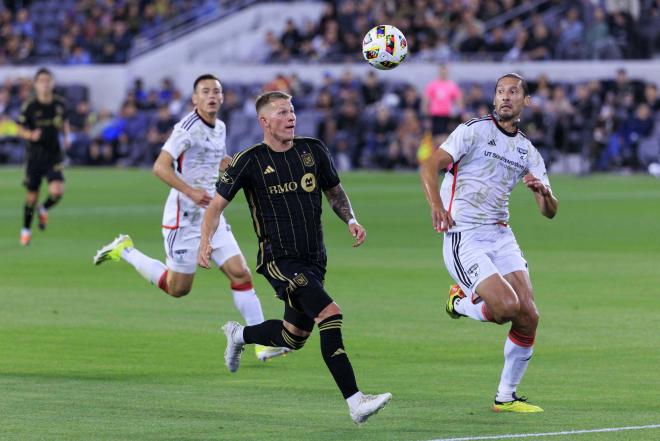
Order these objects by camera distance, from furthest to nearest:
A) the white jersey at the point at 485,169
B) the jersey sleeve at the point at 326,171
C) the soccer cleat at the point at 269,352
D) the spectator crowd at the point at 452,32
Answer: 1. the spectator crowd at the point at 452,32
2. the soccer cleat at the point at 269,352
3. the white jersey at the point at 485,169
4. the jersey sleeve at the point at 326,171

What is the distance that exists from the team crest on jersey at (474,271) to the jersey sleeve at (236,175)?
1659 millimetres

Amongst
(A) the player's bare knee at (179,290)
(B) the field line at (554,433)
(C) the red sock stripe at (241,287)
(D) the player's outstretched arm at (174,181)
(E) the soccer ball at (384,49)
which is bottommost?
(B) the field line at (554,433)

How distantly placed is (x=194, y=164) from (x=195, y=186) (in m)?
0.19

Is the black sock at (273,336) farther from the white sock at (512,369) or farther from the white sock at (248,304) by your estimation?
the white sock at (248,304)

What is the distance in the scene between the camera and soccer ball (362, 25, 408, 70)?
1445 cm

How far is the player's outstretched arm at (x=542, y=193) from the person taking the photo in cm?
1043

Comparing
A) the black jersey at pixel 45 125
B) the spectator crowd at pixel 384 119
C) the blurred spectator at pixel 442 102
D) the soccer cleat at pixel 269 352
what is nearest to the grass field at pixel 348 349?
the soccer cleat at pixel 269 352

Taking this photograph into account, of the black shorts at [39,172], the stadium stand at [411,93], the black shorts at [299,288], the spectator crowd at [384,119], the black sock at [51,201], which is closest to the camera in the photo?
the black shorts at [299,288]

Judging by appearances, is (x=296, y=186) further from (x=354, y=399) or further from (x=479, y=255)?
(x=354, y=399)

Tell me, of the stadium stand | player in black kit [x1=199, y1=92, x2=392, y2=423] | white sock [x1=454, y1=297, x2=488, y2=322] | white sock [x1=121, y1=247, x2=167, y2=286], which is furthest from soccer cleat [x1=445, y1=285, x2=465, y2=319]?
the stadium stand

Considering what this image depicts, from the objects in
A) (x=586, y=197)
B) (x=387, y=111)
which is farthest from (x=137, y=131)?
(x=586, y=197)

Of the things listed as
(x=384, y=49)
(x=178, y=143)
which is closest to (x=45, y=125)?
(x=384, y=49)

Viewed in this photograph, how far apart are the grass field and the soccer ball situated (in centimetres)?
243

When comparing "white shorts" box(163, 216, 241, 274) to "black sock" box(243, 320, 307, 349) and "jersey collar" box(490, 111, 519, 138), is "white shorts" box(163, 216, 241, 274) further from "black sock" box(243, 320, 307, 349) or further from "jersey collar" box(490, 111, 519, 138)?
"jersey collar" box(490, 111, 519, 138)
